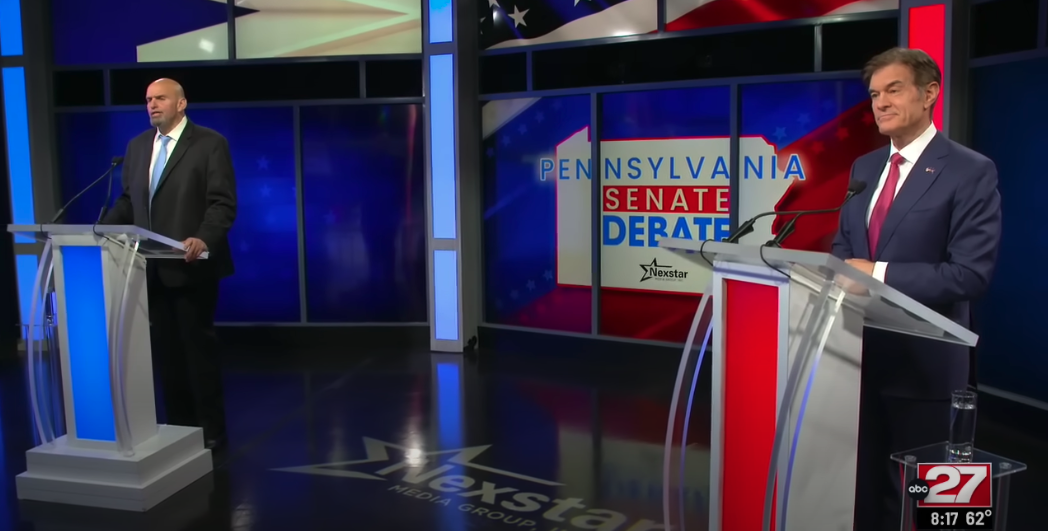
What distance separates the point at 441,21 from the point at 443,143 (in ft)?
2.94

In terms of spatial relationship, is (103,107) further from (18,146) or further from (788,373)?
(788,373)

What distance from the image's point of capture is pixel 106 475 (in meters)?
3.47

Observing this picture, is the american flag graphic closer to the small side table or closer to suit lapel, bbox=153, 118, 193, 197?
suit lapel, bbox=153, 118, 193, 197

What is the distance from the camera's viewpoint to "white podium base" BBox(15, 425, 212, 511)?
11.2 ft

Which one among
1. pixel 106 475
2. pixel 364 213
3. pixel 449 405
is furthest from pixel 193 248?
pixel 364 213

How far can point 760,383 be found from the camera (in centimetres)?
196

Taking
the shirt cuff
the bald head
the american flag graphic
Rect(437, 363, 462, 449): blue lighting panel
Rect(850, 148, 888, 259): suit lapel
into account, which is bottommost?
Rect(437, 363, 462, 449): blue lighting panel

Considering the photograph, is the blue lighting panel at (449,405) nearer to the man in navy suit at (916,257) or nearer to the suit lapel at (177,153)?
the suit lapel at (177,153)

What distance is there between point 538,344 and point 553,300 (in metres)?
0.36

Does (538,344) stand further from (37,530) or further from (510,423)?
(37,530)

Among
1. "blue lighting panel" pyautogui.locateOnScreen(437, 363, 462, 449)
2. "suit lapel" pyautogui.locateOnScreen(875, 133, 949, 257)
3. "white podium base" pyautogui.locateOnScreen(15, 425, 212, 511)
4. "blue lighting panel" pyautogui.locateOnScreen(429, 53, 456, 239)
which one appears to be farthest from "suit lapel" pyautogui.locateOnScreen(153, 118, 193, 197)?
"suit lapel" pyautogui.locateOnScreen(875, 133, 949, 257)

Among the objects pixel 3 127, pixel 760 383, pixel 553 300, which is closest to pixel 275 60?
pixel 3 127

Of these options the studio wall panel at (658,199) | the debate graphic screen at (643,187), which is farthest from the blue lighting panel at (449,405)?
the studio wall panel at (658,199)

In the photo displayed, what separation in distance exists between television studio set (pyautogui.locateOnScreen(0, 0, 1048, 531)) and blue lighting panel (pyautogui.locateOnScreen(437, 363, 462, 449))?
4cm
